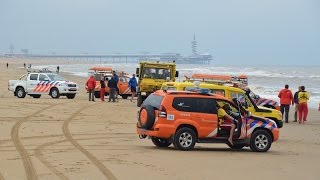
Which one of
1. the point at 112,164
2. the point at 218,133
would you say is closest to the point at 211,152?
the point at 218,133

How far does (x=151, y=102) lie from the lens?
585 inches

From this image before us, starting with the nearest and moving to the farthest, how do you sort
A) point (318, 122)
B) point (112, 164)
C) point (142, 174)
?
point (142, 174) < point (112, 164) < point (318, 122)

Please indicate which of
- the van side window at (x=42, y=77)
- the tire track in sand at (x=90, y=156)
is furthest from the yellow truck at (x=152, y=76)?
the tire track in sand at (x=90, y=156)

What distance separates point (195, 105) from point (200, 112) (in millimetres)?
216

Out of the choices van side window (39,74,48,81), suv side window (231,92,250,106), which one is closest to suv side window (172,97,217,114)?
suv side window (231,92,250,106)

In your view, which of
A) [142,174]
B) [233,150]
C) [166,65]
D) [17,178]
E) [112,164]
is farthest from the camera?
[166,65]

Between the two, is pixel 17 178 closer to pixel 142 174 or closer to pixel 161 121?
pixel 142 174

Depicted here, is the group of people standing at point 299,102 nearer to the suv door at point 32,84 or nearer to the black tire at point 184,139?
the black tire at point 184,139

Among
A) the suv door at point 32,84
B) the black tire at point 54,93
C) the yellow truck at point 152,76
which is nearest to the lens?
the yellow truck at point 152,76

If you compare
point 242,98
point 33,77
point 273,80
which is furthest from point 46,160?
point 273,80

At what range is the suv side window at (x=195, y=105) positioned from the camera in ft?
47.7

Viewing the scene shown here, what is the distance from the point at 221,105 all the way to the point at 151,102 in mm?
1792

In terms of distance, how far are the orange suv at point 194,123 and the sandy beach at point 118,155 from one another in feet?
1.10

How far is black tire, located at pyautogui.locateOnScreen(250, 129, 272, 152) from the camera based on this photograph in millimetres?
15070
